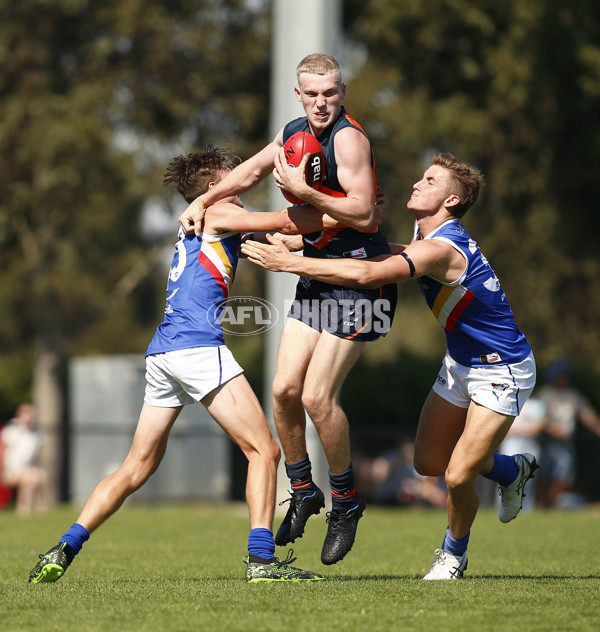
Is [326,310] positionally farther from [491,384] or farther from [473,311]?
[491,384]

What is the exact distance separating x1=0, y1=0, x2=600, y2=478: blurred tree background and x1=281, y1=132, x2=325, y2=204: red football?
44.4 feet

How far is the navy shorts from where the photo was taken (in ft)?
21.1

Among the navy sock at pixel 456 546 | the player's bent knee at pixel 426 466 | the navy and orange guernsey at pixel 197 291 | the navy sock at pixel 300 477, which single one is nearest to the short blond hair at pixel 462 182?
the navy and orange guernsey at pixel 197 291

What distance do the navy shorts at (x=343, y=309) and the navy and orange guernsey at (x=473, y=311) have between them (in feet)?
1.15

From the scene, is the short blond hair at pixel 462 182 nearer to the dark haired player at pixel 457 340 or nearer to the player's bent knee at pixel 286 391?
the dark haired player at pixel 457 340

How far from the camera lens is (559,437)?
53.2 feet

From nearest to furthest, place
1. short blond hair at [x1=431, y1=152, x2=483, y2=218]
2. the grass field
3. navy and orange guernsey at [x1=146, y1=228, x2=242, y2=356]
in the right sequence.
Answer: the grass field
navy and orange guernsey at [x1=146, y1=228, x2=242, y2=356]
short blond hair at [x1=431, y1=152, x2=483, y2=218]

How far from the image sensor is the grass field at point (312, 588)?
480cm

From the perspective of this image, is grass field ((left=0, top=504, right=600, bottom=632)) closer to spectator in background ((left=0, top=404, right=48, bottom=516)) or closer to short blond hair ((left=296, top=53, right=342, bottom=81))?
short blond hair ((left=296, top=53, right=342, bottom=81))

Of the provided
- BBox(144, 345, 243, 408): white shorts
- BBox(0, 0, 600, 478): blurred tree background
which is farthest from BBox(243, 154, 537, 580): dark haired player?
BBox(0, 0, 600, 478): blurred tree background

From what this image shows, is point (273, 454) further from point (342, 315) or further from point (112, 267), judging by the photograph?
point (112, 267)

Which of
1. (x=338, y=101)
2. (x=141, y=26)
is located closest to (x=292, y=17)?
(x=141, y=26)

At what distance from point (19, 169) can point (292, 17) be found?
7.96 metres

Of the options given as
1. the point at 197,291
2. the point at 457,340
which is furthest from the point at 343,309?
the point at 197,291
